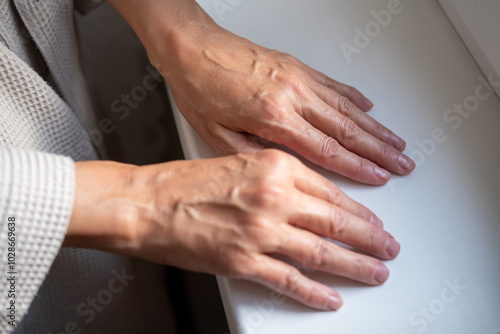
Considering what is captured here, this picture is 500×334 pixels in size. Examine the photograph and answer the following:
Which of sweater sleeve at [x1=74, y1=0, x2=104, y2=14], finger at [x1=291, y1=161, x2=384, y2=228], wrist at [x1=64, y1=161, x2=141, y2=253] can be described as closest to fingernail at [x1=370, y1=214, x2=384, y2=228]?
finger at [x1=291, y1=161, x2=384, y2=228]

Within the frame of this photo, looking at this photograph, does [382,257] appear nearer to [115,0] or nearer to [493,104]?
[493,104]

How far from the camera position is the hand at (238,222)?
18.8 inches

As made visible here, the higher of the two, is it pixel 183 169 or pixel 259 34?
pixel 259 34

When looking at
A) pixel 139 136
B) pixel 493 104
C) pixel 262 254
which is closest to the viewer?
pixel 262 254

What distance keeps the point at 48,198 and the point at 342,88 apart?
392mm

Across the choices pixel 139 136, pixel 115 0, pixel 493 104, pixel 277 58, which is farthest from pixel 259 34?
pixel 139 136

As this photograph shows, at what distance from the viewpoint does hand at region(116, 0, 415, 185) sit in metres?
0.55

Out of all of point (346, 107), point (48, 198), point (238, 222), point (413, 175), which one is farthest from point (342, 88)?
point (48, 198)

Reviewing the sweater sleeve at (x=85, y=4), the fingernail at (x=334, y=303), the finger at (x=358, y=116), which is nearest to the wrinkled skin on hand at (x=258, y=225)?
the fingernail at (x=334, y=303)

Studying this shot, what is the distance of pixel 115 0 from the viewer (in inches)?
26.4

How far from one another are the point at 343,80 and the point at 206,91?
7.9 inches

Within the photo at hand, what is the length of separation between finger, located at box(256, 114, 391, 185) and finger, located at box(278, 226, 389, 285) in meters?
0.10

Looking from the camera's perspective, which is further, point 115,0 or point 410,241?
point 115,0

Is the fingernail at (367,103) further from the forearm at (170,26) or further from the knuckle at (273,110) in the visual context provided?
the forearm at (170,26)
